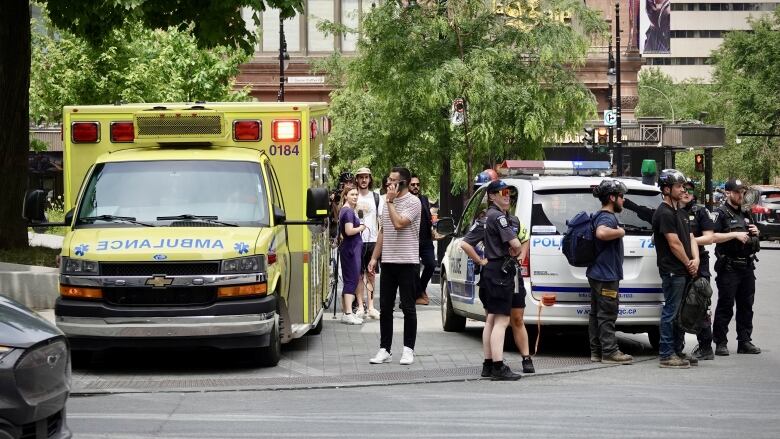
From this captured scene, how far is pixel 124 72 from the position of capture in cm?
4050

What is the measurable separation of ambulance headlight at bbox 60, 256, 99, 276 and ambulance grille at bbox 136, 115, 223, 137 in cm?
173

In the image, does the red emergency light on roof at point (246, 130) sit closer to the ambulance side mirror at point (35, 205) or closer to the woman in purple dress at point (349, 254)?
the ambulance side mirror at point (35, 205)

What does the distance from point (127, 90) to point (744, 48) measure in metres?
40.1

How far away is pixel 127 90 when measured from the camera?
39.2m

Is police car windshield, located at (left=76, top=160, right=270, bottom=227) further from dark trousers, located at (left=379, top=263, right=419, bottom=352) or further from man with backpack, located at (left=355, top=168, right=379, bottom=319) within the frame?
man with backpack, located at (left=355, top=168, right=379, bottom=319)

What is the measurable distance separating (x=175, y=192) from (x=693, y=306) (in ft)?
16.1

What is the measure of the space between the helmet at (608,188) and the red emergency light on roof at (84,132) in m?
4.90

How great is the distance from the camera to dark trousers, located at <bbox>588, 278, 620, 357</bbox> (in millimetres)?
13102

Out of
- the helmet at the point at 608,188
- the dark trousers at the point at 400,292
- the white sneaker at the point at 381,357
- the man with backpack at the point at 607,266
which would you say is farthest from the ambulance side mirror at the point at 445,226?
the helmet at the point at 608,188

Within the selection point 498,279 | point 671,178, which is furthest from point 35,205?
point 671,178

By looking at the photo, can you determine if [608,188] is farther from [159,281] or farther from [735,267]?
[159,281]

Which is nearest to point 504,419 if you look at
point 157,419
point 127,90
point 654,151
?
point 157,419

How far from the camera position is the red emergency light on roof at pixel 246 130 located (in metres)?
13.9

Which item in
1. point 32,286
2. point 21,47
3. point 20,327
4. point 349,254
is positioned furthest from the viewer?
point 21,47
